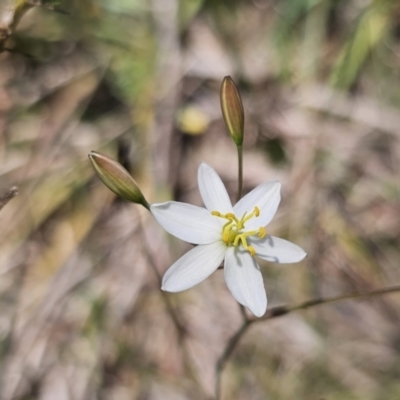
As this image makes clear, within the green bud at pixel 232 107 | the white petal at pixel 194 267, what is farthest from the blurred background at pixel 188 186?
the green bud at pixel 232 107

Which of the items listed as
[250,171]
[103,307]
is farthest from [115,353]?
[250,171]

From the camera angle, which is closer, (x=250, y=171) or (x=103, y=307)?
(x=103, y=307)

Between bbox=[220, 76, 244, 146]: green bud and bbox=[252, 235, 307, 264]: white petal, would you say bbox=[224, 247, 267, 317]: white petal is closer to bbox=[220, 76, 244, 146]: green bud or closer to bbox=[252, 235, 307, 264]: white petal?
bbox=[252, 235, 307, 264]: white petal

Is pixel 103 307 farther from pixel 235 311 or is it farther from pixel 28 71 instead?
pixel 28 71

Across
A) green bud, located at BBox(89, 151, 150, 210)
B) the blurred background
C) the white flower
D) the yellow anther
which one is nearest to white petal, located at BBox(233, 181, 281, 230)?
the white flower

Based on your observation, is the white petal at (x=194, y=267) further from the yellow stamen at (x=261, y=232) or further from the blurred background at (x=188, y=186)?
the blurred background at (x=188, y=186)
